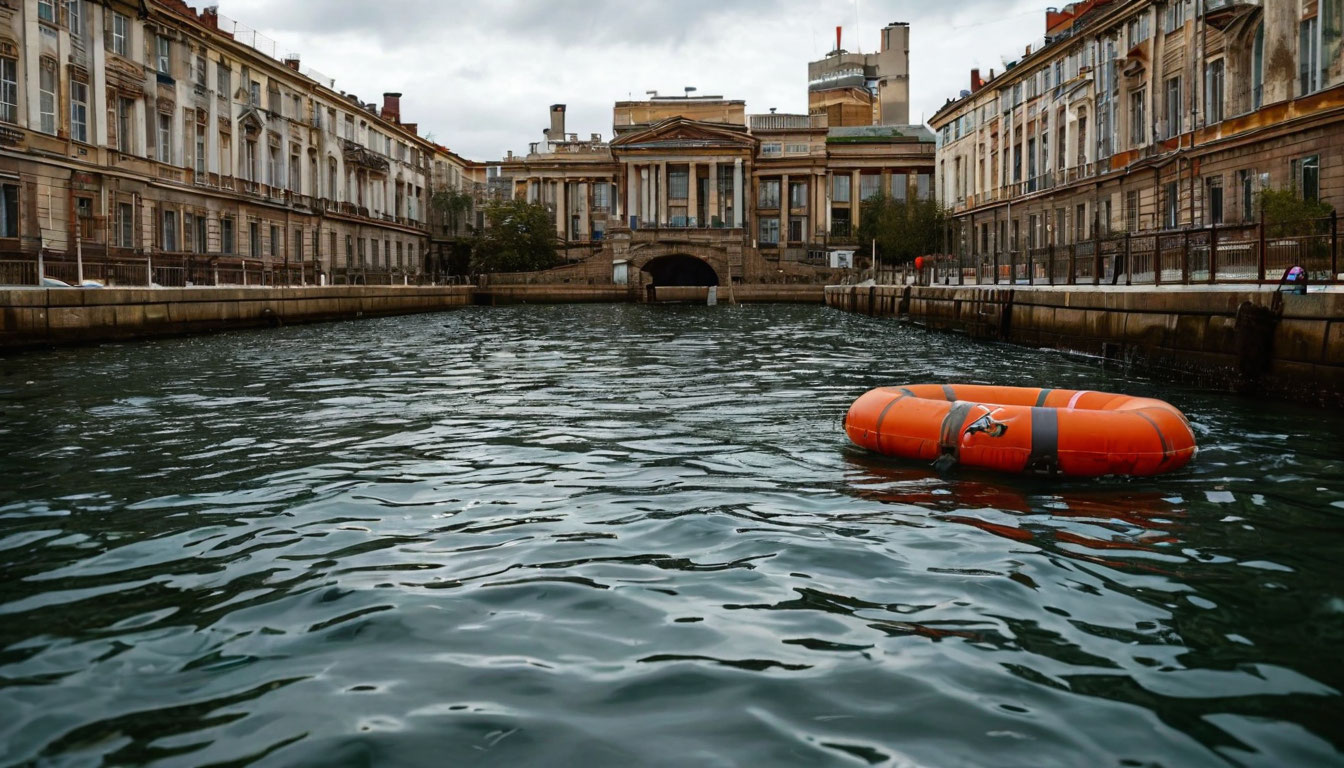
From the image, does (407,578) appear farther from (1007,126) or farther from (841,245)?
(841,245)

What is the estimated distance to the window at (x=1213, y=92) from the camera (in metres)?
35.5

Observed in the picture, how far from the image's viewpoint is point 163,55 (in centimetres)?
4534

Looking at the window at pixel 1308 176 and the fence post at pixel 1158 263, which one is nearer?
the fence post at pixel 1158 263

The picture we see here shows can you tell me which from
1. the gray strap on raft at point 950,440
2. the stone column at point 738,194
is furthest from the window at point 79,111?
the stone column at point 738,194

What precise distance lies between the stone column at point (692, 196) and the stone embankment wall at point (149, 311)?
49856 millimetres

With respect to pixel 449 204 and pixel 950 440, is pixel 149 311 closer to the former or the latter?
pixel 950 440

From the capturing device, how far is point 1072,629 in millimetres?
5871

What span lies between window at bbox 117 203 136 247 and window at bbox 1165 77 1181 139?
121ft

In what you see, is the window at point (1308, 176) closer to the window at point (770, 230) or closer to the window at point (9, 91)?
the window at point (9, 91)

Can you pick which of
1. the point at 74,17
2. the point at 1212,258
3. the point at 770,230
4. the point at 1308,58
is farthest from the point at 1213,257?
the point at 770,230

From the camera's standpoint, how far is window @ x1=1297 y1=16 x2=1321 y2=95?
29259mm

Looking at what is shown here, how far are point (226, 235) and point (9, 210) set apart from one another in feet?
56.3

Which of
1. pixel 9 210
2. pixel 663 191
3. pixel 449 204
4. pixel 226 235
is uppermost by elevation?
pixel 663 191

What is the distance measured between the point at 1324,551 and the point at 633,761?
538 cm
